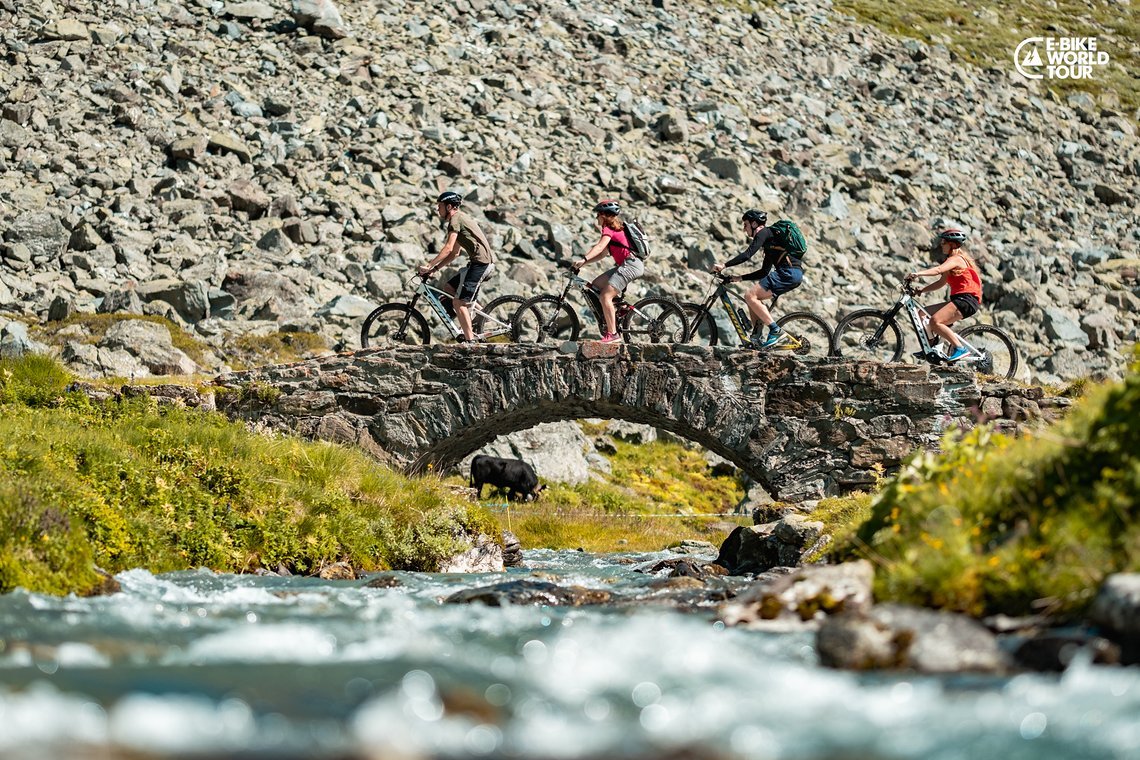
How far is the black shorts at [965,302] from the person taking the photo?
675 inches

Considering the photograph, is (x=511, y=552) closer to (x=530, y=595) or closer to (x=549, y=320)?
(x=549, y=320)

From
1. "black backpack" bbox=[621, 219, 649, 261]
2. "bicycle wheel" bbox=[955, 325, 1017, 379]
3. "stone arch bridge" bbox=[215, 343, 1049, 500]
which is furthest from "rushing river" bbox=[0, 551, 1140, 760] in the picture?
"bicycle wheel" bbox=[955, 325, 1017, 379]

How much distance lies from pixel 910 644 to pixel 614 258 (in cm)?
1171

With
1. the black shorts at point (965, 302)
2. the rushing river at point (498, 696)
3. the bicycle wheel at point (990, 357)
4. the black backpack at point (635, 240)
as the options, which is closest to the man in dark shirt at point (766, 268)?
the black backpack at point (635, 240)

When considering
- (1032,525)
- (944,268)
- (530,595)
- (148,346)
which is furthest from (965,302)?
(148,346)

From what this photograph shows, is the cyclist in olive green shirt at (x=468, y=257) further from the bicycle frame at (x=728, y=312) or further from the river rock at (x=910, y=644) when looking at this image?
the river rock at (x=910, y=644)

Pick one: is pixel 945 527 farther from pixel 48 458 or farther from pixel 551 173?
pixel 551 173

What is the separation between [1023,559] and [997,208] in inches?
1565

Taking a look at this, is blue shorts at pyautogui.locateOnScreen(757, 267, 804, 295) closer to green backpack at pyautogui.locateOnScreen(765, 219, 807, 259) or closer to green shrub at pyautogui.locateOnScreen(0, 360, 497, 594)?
green backpack at pyautogui.locateOnScreen(765, 219, 807, 259)

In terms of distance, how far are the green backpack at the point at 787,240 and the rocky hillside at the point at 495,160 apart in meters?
11.5

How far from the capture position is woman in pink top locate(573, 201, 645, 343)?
1670cm

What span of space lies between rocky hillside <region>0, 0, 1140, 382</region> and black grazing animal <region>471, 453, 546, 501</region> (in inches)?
156

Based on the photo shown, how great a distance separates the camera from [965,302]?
1722 cm

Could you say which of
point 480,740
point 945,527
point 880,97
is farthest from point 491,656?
point 880,97
